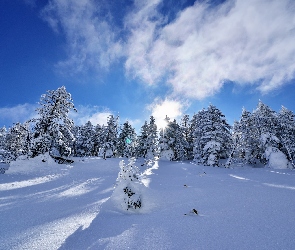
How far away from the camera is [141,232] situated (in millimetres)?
5008

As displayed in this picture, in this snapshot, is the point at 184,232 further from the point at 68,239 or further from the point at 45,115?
the point at 45,115

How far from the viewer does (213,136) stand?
3078 cm

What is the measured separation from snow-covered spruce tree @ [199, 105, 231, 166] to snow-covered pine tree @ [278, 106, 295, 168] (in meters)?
7.98

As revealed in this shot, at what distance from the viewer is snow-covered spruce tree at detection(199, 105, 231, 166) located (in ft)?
96.8

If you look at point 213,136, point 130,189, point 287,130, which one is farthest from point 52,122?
point 287,130

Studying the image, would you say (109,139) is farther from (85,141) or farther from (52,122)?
(52,122)

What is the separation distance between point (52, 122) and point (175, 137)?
89.5 ft

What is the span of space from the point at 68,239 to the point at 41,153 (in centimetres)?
2032

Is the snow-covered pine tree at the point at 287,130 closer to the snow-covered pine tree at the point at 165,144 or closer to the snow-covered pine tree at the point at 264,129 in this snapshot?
the snow-covered pine tree at the point at 264,129

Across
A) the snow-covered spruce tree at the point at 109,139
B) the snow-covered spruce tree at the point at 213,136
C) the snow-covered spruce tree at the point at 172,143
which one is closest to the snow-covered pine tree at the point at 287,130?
the snow-covered spruce tree at the point at 213,136

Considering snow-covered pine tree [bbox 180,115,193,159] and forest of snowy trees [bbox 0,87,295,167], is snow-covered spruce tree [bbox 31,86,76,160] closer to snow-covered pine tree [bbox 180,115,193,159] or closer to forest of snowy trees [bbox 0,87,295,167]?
forest of snowy trees [bbox 0,87,295,167]

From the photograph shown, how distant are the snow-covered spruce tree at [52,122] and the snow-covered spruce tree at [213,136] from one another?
20713 millimetres

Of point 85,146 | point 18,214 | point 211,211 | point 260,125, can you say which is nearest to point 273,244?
point 211,211

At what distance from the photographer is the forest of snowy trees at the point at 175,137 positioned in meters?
23.3
